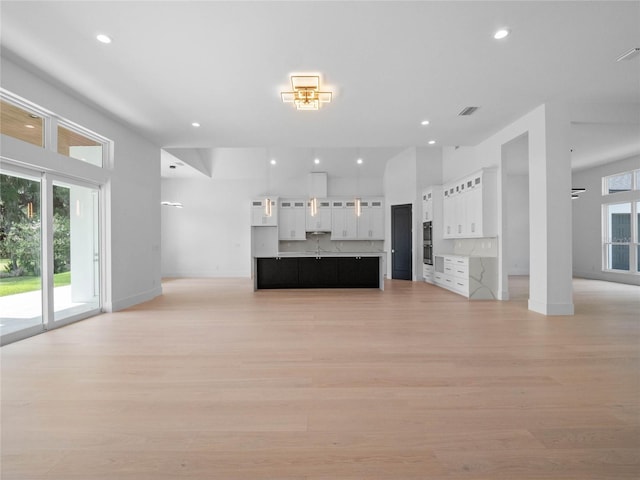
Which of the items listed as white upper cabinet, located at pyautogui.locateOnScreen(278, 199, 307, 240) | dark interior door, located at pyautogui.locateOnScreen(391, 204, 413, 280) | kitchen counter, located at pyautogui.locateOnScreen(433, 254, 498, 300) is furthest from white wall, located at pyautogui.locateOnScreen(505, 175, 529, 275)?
white upper cabinet, located at pyautogui.locateOnScreen(278, 199, 307, 240)

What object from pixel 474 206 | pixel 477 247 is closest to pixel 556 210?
pixel 474 206

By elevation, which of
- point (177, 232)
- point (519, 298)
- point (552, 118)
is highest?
point (552, 118)

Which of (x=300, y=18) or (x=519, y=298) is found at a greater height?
→ (x=300, y=18)

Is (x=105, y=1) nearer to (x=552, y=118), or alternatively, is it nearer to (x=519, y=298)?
(x=552, y=118)

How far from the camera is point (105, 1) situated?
2.74 m

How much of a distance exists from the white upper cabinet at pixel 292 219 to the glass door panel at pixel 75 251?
20.6 ft

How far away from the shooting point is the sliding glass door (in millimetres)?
→ 3811

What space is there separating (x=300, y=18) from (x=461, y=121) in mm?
3722

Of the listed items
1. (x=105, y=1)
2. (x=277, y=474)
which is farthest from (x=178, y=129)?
(x=277, y=474)

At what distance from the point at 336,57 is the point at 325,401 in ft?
11.0

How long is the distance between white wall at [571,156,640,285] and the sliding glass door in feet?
40.0

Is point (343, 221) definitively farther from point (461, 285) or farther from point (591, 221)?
point (591, 221)

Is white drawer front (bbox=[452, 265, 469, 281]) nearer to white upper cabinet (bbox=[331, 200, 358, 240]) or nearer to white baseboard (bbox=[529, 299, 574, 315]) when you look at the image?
white baseboard (bbox=[529, 299, 574, 315])

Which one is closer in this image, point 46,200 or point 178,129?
point 46,200
